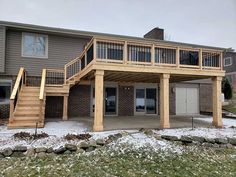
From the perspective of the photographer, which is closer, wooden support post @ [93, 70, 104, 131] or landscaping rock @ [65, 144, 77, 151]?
landscaping rock @ [65, 144, 77, 151]

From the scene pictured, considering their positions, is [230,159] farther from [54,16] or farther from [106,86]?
[54,16]

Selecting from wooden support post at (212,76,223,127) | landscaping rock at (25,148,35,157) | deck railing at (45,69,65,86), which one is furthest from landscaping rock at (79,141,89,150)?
deck railing at (45,69,65,86)

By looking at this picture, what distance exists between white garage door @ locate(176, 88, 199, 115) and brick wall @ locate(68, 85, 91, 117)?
6871mm

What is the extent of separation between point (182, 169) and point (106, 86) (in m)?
9.20

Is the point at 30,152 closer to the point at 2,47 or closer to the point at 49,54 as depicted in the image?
the point at 2,47

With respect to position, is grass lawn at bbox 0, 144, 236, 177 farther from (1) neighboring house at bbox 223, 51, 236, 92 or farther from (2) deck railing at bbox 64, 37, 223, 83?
(1) neighboring house at bbox 223, 51, 236, 92

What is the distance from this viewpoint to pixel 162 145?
19.8 feet

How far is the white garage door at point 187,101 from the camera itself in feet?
51.8

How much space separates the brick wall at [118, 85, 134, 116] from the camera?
13844mm

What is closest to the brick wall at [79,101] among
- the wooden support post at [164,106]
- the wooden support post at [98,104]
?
the wooden support post at [98,104]

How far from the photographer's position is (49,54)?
481 inches

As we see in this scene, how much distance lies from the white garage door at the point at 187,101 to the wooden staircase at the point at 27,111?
10.2 m

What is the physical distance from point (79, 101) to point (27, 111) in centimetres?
418

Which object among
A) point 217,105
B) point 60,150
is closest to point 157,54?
point 217,105
